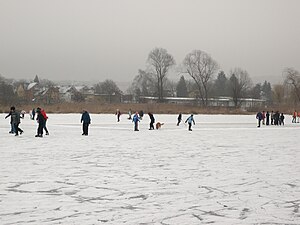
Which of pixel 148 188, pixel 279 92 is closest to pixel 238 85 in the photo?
pixel 279 92

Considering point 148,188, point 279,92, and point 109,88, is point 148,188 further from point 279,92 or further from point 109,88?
point 109,88

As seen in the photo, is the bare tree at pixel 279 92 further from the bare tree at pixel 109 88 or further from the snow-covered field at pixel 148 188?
the snow-covered field at pixel 148 188

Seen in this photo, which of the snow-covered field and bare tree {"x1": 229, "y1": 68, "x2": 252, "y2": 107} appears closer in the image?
the snow-covered field

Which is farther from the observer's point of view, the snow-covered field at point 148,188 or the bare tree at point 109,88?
the bare tree at point 109,88

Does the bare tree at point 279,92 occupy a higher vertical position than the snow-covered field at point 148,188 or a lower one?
higher

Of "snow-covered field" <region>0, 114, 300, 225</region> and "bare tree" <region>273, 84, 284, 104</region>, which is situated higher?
"bare tree" <region>273, 84, 284, 104</region>

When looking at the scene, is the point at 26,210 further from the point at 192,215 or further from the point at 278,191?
the point at 278,191

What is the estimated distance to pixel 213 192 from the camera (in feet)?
22.0

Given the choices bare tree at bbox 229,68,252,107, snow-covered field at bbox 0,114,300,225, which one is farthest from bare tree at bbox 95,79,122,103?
snow-covered field at bbox 0,114,300,225

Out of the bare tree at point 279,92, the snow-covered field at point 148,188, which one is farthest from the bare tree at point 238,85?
the snow-covered field at point 148,188

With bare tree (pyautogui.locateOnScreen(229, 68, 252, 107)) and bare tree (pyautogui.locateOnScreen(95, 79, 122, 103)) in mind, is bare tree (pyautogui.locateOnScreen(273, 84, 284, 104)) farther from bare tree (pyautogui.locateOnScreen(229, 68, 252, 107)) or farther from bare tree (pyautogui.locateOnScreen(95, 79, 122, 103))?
bare tree (pyautogui.locateOnScreen(95, 79, 122, 103))

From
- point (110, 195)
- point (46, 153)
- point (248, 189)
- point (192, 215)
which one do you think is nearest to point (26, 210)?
point (110, 195)

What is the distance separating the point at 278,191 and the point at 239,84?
256 ft

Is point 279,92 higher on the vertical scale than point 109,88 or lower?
lower
